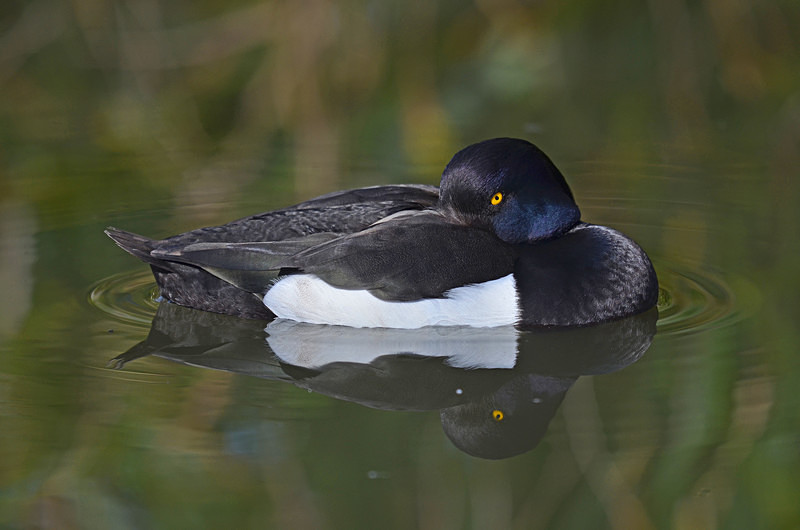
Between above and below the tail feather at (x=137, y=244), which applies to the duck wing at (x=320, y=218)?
above

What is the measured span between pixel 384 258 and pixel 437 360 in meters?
0.50

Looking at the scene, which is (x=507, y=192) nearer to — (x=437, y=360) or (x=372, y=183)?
(x=437, y=360)

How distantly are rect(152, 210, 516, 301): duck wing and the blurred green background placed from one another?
565 mm

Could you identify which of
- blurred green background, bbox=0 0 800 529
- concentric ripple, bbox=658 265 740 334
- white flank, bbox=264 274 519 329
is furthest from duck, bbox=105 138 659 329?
blurred green background, bbox=0 0 800 529

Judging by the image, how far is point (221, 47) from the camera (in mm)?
9070

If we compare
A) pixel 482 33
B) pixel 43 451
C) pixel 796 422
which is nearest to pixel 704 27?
pixel 482 33

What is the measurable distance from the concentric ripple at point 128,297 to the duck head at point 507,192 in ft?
4.52

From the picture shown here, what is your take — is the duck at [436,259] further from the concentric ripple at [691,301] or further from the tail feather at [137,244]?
the concentric ripple at [691,301]

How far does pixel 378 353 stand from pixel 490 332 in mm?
498

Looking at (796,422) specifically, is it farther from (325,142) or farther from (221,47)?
(221,47)

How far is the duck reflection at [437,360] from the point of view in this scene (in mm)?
4758

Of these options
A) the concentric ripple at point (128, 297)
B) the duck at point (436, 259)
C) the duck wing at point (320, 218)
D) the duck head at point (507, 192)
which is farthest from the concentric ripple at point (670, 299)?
the duck head at point (507, 192)

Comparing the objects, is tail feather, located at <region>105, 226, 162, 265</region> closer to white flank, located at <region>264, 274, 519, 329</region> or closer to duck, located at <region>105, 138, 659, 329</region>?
duck, located at <region>105, 138, 659, 329</region>

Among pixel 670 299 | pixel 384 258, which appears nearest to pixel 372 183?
pixel 384 258
